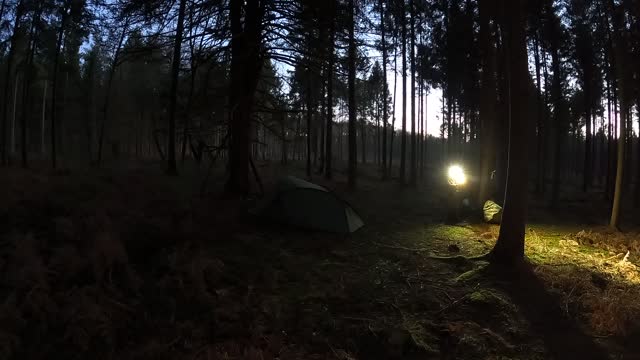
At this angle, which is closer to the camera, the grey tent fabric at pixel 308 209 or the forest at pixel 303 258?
the forest at pixel 303 258

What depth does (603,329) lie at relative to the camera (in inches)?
202

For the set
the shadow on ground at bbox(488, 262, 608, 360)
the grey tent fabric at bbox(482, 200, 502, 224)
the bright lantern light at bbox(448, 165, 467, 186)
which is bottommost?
the shadow on ground at bbox(488, 262, 608, 360)

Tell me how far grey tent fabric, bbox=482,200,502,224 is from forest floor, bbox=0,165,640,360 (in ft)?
8.95

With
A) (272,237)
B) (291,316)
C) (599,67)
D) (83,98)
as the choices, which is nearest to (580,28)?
(599,67)

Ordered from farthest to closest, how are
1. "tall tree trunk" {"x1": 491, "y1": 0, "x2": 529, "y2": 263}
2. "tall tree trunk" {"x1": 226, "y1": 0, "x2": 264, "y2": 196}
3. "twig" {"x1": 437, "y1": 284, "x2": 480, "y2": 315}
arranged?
"tall tree trunk" {"x1": 226, "y1": 0, "x2": 264, "y2": 196}
"tall tree trunk" {"x1": 491, "y1": 0, "x2": 529, "y2": 263}
"twig" {"x1": 437, "y1": 284, "x2": 480, "y2": 315}

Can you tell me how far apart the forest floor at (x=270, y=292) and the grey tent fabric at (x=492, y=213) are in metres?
2.73

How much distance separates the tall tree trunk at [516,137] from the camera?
7.35 m

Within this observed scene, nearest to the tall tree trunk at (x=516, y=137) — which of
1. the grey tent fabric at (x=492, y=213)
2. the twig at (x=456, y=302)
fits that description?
the twig at (x=456, y=302)

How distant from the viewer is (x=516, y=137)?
24.3 ft

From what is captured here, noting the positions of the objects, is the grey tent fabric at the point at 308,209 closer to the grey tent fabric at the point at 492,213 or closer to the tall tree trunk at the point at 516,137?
the tall tree trunk at the point at 516,137

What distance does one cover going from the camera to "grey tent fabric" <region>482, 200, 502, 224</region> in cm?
1236

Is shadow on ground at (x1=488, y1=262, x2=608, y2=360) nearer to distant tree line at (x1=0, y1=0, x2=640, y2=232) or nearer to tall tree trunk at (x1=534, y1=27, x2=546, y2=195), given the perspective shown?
distant tree line at (x1=0, y1=0, x2=640, y2=232)

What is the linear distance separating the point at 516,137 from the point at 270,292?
18.6ft

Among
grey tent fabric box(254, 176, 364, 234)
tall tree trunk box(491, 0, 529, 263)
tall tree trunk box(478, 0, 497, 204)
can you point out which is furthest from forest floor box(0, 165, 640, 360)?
tall tree trunk box(478, 0, 497, 204)
